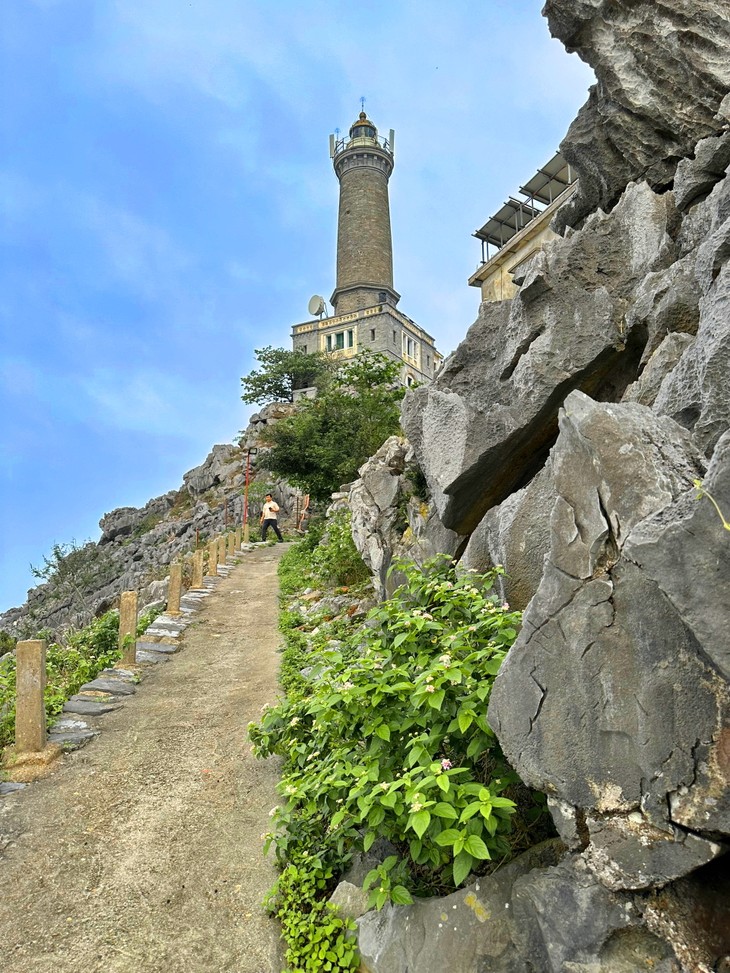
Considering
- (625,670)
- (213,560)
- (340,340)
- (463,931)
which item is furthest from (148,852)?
(340,340)

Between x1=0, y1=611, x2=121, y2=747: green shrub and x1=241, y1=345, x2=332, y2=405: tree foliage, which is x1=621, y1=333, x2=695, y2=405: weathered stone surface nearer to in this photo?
x1=0, y1=611, x2=121, y2=747: green shrub

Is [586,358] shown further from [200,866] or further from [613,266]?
[200,866]

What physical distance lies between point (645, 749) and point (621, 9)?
801 centimetres

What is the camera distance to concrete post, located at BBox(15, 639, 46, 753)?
23.2 ft

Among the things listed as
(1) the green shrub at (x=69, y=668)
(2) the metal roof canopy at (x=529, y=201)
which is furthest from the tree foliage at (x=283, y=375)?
(1) the green shrub at (x=69, y=668)

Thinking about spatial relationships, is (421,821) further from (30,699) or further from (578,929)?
(30,699)

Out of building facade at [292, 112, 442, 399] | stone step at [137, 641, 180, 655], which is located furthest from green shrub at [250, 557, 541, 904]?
building facade at [292, 112, 442, 399]

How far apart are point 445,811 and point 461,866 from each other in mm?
264

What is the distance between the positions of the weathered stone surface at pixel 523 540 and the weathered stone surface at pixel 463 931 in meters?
2.07

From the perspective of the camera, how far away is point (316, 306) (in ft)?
208

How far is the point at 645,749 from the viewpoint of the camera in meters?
3.00

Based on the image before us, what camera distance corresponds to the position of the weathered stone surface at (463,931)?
3229 millimetres

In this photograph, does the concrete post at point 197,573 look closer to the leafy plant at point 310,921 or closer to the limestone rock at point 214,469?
the leafy plant at point 310,921

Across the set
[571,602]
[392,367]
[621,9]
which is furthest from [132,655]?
[392,367]
